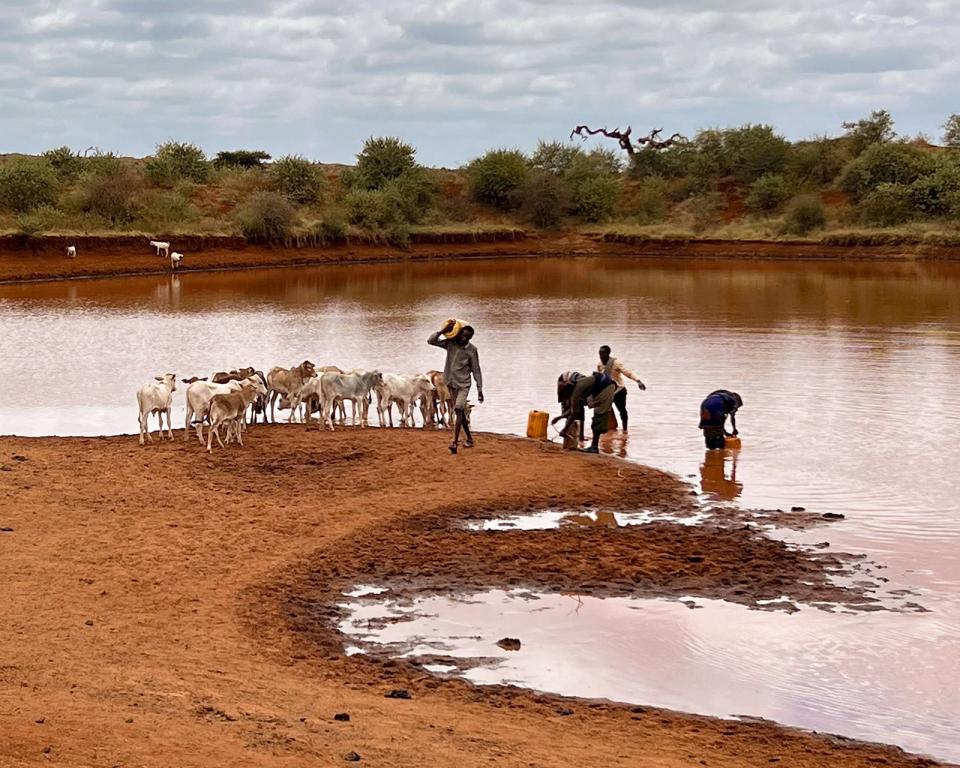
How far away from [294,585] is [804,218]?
58.7m

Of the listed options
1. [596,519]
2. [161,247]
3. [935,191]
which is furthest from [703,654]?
[935,191]

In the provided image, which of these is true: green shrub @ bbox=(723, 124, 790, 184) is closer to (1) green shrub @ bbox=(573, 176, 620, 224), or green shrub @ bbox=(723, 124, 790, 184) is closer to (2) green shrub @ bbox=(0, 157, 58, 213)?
(1) green shrub @ bbox=(573, 176, 620, 224)

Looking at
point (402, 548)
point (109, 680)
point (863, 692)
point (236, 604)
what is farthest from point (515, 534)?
point (109, 680)

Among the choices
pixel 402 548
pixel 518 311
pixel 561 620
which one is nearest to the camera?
pixel 561 620

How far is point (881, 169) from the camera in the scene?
231 ft

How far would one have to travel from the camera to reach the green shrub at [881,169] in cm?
6944

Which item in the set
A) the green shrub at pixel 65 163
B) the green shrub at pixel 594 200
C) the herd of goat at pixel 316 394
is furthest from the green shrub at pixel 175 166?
the herd of goat at pixel 316 394

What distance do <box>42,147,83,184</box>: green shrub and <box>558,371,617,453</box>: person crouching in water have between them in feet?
182

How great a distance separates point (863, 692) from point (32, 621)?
5.95 m

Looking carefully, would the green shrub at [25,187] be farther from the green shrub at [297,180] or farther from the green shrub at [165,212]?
the green shrub at [297,180]

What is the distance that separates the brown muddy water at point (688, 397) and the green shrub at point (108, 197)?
841cm

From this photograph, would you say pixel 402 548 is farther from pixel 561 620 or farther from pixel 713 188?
pixel 713 188

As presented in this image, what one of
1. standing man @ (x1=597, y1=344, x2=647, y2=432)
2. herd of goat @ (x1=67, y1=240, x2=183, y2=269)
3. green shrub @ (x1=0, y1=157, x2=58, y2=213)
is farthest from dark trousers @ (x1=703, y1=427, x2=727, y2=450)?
green shrub @ (x1=0, y1=157, x2=58, y2=213)

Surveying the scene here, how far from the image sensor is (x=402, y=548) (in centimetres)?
1221
